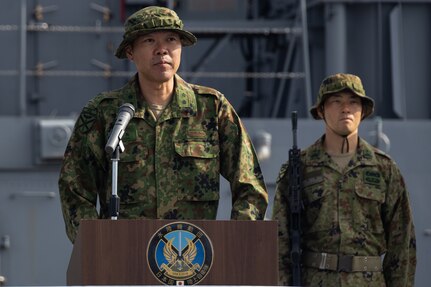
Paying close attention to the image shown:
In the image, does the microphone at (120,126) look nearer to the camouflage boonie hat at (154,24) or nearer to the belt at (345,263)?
the camouflage boonie hat at (154,24)

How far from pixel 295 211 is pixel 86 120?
4.22 ft

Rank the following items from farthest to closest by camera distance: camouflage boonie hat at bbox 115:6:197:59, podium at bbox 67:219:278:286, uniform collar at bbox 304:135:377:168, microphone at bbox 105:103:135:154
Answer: uniform collar at bbox 304:135:377:168 < camouflage boonie hat at bbox 115:6:197:59 < microphone at bbox 105:103:135:154 < podium at bbox 67:219:278:286

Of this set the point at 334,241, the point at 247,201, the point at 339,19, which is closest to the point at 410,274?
the point at 334,241

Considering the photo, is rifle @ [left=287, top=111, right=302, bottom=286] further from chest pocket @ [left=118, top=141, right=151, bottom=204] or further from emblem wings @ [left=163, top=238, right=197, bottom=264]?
emblem wings @ [left=163, top=238, right=197, bottom=264]

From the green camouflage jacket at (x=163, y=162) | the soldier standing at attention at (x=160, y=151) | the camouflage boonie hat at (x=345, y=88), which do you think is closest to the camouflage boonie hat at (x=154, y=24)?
the soldier standing at attention at (x=160, y=151)

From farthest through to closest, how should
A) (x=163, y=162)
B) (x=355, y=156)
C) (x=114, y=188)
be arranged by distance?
(x=355, y=156), (x=163, y=162), (x=114, y=188)

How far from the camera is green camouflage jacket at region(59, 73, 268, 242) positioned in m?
6.58

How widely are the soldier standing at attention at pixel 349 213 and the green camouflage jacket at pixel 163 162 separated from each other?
40.5 inches

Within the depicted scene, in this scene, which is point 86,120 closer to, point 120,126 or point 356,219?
point 120,126

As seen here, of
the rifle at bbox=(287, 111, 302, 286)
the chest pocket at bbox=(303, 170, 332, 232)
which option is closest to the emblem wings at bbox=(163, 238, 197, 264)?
the rifle at bbox=(287, 111, 302, 286)

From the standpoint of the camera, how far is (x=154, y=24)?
650 centimetres

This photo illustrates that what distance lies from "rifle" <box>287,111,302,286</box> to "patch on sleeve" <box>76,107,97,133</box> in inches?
49.3

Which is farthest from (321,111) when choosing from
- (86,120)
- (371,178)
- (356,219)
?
(86,120)

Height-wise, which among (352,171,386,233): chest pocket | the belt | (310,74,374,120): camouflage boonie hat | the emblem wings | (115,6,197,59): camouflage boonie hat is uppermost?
(115,6,197,59): camouflage boonie hat
